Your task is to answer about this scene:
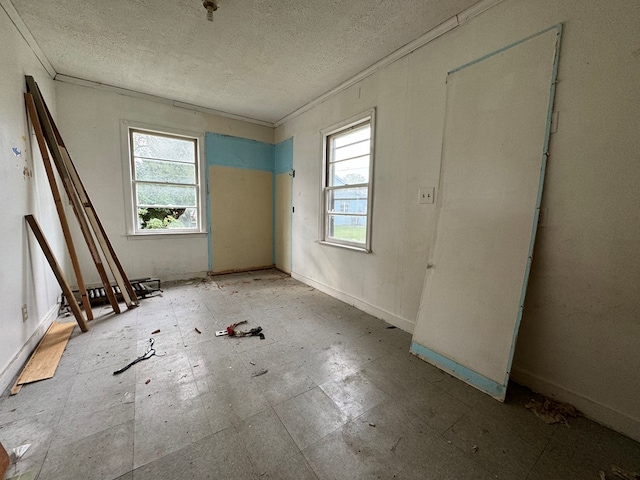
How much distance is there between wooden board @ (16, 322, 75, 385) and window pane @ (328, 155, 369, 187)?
3.19 m

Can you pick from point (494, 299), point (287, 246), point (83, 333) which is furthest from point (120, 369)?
point (287, 246)

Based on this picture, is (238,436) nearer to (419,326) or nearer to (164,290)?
(419,326)

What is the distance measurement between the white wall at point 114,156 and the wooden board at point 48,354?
1.26 metres

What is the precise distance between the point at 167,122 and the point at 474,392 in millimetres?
4780

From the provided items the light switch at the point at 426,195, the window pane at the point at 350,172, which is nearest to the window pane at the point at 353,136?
the window pane at the point at 350,172

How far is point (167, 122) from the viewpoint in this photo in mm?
3787

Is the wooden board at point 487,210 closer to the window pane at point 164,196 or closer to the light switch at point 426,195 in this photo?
the light switch at point 426,195

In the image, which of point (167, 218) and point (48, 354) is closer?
point (48, 354)

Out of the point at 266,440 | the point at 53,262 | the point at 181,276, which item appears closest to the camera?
the point at 266,440

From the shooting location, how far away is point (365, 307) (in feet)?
9.86

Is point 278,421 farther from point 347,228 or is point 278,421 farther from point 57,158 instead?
point 57,158

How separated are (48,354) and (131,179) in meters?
2.46

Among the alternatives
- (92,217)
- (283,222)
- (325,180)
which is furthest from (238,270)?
(325,180)

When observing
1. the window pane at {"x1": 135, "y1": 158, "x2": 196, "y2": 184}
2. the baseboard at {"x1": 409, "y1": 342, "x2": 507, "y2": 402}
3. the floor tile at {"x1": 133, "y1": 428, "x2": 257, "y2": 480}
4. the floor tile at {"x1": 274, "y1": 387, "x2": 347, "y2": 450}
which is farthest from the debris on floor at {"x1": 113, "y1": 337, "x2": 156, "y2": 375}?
the window pane at {"x1": 135, "y1": 158, "x2": 196, "y2": 184}
